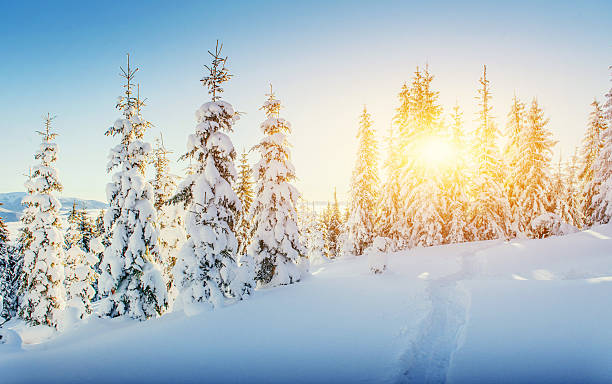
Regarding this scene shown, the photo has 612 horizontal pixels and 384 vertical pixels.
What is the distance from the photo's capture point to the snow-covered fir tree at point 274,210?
16.6 m

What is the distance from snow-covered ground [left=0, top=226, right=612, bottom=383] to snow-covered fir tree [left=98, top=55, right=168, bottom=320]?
119cm

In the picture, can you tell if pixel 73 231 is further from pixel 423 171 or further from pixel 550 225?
pixel 550 225

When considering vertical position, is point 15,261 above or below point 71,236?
below

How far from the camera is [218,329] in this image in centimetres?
1009

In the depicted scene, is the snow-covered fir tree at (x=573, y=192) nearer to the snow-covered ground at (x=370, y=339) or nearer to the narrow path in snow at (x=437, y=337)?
the snow-covered ground at (x=370, y=339)

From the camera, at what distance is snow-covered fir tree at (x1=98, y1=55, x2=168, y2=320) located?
14.6 metres

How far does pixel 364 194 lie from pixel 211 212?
20.4 meters

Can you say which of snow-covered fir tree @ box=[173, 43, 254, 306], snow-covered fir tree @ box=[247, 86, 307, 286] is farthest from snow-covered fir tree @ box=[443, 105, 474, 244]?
snow-covered fir tree @ box=[173, 43, 254, 306]

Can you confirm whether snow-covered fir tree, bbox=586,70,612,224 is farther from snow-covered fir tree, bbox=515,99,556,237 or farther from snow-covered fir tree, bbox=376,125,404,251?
snow-covered fir tree, bbox=376,125,404,251

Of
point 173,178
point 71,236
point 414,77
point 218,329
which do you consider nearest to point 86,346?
point 218,329

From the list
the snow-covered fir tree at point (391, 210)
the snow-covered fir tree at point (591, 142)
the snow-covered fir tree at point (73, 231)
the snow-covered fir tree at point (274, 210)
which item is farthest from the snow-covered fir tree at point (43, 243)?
the snow-covered fir tree at point (591, 142)

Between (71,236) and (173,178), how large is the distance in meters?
18.9

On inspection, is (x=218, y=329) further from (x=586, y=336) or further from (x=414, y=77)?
(x=414, y=77)

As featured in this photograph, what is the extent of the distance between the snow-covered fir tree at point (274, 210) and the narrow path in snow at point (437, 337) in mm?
7676
